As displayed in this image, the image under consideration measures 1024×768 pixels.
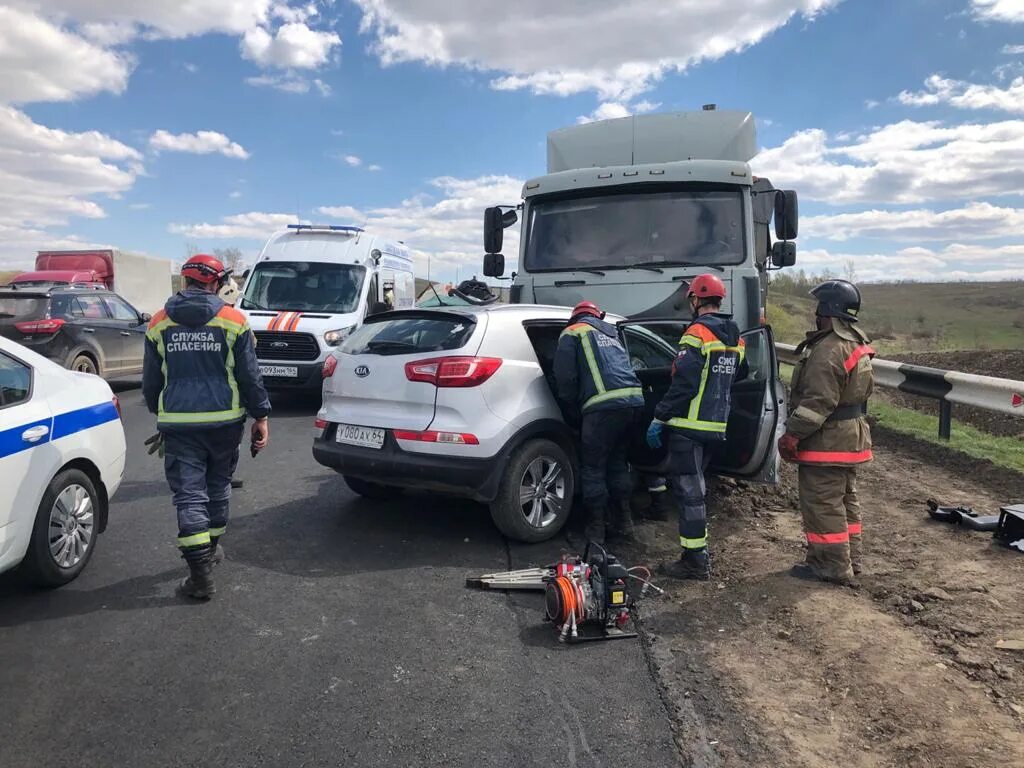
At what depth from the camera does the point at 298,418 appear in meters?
10.5

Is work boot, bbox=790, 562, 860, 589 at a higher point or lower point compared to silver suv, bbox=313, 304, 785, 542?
lower

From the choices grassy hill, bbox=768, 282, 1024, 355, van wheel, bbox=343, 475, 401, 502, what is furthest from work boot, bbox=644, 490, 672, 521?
grassy hill, bbox=768, 282, 1024, 355

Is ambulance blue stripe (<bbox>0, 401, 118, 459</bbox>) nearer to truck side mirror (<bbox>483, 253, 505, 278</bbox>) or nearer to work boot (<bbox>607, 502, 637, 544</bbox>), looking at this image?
work boot (<bbox>607, 502, 637, 544</bbox>)

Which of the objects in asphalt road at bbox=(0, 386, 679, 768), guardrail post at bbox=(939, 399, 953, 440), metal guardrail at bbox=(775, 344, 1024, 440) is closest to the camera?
asphalt road at bbox=(0, 386, 679, 768)

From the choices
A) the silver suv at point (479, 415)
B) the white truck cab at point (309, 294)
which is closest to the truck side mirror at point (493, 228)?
the white truck cab at point (309, 294)

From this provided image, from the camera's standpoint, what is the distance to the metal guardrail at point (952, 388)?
684 centimetres

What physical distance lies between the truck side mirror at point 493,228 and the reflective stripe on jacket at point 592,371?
3.63m

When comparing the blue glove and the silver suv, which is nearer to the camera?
the silver suv

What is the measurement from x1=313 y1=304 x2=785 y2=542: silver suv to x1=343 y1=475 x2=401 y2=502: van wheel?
0.68 meters

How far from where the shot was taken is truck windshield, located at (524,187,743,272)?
7547 mm

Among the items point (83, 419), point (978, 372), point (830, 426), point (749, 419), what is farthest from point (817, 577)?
point (978, 372)

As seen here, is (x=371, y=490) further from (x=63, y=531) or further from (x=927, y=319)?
(x=927, y=319)

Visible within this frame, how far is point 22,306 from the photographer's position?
36.2 feet

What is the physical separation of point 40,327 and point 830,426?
35.7 feet
